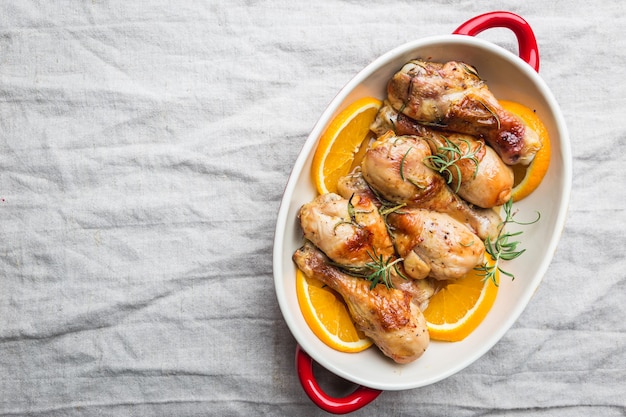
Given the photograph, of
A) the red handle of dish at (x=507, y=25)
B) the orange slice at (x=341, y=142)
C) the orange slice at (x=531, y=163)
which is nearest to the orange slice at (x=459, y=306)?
the orange slice at (x=531, y=163)

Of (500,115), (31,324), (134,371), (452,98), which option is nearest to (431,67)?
(452,98)

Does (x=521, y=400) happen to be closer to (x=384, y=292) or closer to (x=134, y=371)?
(x=384, y=292)

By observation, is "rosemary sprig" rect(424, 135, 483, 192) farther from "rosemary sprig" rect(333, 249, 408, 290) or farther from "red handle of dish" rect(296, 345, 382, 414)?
"red handle of dish" rect(296, 345, 382, 414)

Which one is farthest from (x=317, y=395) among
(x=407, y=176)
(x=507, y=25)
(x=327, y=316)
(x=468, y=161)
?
(x=507, y=25)

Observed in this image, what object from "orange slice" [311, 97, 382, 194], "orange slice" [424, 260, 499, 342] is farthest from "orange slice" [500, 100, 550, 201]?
"orange slice" [311, 97, 382, 194]

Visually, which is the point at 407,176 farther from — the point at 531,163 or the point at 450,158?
the point at 531,163

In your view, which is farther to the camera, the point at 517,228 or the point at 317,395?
the point at 517,228

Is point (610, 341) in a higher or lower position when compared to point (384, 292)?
lower
